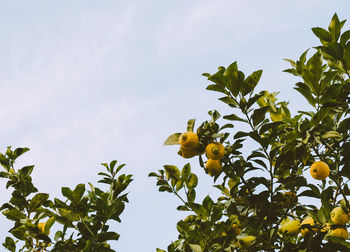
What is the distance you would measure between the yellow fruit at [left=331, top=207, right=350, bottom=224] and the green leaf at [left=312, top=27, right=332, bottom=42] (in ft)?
4.12

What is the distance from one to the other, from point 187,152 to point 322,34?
1388 mm

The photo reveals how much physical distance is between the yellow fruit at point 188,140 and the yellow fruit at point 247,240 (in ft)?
2.21

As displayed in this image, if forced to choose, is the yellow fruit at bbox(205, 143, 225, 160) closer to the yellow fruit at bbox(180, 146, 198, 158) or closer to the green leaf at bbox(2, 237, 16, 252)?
the yellow fruit at bbox(180, 146, 198, 158)

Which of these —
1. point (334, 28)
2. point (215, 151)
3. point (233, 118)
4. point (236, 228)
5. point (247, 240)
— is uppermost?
point (334, 28)

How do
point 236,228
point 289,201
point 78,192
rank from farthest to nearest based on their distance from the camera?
point 289,201
point 236,228
point 78,192

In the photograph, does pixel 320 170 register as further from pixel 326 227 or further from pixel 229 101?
pixel 229 101

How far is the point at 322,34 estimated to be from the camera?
2785 millimetres

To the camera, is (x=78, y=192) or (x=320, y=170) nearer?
(x=320, y=170)

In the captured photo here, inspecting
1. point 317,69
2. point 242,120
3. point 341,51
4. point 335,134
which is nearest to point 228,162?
point 242,120

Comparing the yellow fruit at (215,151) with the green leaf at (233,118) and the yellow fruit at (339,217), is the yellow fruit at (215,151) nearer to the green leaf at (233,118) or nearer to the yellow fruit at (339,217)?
the green leaf at (233,118)

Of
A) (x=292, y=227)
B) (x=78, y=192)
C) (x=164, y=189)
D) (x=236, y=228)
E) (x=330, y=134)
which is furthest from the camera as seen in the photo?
(x=164, y=189)

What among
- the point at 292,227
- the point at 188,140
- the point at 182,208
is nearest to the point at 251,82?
the point at 188,140

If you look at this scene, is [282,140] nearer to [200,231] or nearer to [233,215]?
[233,215]

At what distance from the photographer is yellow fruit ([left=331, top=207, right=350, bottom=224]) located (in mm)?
2477
